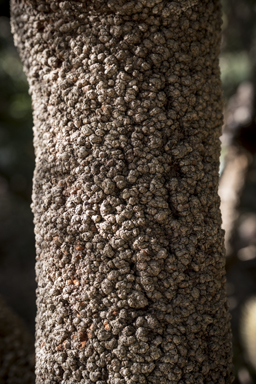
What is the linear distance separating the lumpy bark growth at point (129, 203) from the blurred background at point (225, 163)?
153 centimetres

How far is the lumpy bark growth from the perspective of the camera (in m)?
1.04

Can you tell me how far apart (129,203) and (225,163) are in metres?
2.69

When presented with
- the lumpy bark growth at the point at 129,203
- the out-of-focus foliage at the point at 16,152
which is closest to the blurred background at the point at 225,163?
the out-of-focus foliage at the point at 16,152

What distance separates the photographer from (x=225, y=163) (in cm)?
352

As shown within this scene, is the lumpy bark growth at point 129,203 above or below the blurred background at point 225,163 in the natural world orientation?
below

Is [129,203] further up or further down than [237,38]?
further down

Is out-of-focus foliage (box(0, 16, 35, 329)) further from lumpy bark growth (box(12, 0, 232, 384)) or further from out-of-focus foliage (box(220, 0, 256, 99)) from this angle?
lumpy bark growth (box(12, 0, 232, 384))

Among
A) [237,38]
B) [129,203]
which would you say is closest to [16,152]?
[237,38]

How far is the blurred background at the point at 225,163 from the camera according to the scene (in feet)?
11.4

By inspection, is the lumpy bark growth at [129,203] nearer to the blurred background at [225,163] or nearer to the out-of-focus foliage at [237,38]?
the blurred background at [225,163]

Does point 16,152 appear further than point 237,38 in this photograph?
No

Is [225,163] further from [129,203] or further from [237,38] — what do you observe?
[129,203]

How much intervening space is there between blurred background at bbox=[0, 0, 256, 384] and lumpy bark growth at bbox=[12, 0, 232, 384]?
5.02ft

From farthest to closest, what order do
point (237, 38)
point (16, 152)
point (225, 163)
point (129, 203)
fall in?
point (237, 38), point (16, 152), point (225, 163), point (129, 203)
